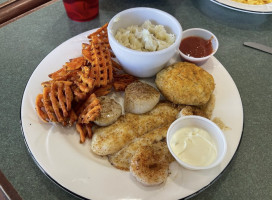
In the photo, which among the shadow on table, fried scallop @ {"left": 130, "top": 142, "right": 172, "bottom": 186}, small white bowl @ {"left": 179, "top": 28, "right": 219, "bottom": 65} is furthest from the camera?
the shadow on table

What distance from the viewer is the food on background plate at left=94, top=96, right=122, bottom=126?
58.4 inches

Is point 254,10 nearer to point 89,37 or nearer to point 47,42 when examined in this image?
point 89,37

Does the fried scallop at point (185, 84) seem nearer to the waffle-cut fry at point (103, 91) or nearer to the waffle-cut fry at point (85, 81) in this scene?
the waffle-cut fry at point (103, 91)

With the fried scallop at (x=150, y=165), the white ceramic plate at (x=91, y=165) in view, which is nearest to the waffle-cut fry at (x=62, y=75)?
the white ceramic plate at (x=91, y=165)

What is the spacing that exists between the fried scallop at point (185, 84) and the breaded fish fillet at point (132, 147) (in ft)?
0.78

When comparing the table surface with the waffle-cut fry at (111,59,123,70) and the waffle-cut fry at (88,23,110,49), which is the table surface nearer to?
the waffle-cut fry at (88,23,110,49)

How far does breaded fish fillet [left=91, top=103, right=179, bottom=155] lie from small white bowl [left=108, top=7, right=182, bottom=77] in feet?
0.90

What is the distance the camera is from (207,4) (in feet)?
8.59

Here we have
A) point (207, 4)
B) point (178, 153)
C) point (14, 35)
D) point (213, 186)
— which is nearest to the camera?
point (178, 153)

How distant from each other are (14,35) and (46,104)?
43.6 inches

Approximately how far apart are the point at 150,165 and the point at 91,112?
46 cm

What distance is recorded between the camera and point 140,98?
1533 mm

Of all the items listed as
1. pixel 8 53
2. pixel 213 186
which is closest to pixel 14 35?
pixel 8 53

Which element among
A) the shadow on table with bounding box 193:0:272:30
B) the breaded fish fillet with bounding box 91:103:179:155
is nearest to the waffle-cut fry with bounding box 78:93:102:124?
the breaded fish fillet with bounding box 91:103:179:155
